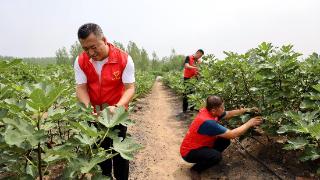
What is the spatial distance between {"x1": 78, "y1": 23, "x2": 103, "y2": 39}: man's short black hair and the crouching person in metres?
2.10

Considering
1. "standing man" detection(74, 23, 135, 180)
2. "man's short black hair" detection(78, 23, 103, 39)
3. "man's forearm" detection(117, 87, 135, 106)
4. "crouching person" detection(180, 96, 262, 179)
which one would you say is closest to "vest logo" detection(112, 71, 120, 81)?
"standing man" detection(74, 23, 135, 180)

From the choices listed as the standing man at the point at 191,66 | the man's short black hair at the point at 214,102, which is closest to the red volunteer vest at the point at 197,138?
the man's short black hair at the point at 214,102

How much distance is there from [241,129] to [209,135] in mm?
405

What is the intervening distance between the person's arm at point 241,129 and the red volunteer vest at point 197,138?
25cm

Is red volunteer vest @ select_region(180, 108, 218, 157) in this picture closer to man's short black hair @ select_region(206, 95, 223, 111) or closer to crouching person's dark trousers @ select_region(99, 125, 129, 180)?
man's short black hair @ select_region(206, 95, 223, 111)

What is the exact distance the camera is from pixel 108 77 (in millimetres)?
3178

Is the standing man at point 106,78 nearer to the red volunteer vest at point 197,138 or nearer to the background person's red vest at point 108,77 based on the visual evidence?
the background person's red vest at point 108,77

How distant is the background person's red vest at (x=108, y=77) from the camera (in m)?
3.16

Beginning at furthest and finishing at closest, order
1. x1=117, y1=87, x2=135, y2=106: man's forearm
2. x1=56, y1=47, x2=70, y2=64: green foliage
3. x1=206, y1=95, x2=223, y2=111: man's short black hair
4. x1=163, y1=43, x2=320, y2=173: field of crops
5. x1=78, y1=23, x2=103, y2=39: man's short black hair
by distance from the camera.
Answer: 1. x1=56, y1=47, x2=70, y2=64: green foliage
2. x1=206, y1=95, x2=223, y2=111: man's short black hair
3. x1=163, y1=43, x2=320, y2=173: field of crops
4. x1=117, y1=87, x2=135, y2=106: man's forearm
5. x1=78, y1=23, x2=103, y2=39: man's short black hair

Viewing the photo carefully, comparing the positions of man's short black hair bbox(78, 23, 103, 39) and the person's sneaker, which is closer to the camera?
man's short black hair bbox(78, 23, 103, 39)

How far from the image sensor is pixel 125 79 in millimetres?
3209

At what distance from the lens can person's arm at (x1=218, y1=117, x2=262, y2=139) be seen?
14.6 ft

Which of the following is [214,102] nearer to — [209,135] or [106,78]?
[209,135]

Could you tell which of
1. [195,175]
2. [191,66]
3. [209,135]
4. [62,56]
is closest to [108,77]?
[209,135]
